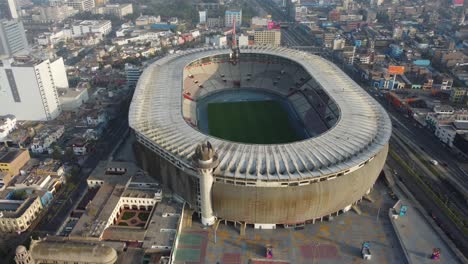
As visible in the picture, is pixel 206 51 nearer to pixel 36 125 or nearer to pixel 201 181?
pixel 36 125

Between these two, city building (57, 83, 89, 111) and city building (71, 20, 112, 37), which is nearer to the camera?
→ city building (57, 83, 89, 111)

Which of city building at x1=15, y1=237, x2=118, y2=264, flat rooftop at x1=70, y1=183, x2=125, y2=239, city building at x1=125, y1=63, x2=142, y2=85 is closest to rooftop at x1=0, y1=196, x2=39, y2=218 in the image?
flat rooftop at x1=70, y1=183, x2=125, y2=239

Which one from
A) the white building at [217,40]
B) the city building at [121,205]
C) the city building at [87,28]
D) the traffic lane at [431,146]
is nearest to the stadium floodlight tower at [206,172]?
the city building at [121,205]

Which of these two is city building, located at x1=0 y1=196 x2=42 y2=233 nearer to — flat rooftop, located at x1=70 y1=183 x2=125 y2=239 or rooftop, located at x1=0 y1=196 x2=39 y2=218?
rooftop, located at x1=0 y1=196 x2=39 y2=218

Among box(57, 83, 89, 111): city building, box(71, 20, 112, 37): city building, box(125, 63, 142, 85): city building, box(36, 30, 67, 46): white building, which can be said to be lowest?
box(57, 83, 89, 111): city building

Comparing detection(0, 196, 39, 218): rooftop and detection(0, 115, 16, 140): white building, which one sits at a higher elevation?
detection(0, 115, 16, 140): white building

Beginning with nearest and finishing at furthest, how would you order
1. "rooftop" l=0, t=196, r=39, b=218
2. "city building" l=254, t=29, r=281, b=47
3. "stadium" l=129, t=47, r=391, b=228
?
1. "stadium" l=129, t=47, r=391, b=228
2. "rooftop" l=0, t=196, r=39, b=218
3. "city building" l=254, t=29, r=281, b=47

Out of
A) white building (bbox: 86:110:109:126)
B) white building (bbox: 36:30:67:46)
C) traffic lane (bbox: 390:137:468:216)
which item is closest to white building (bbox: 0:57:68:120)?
white building (bbox: 86:110:109:126)

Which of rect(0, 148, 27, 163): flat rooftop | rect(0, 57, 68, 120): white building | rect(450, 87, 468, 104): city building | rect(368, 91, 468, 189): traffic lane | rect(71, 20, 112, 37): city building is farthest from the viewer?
rect(71, 20, 112, 37): city building
